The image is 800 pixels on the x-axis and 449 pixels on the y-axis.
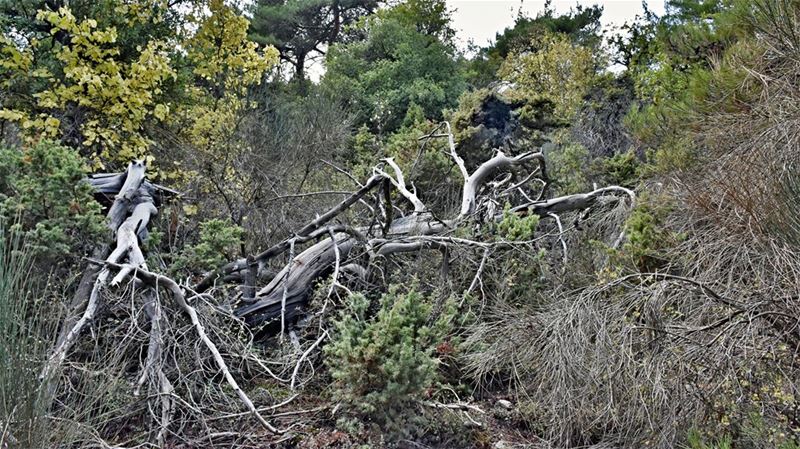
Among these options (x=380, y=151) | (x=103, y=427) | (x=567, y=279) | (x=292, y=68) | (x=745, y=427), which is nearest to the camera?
(x=745, y=427)

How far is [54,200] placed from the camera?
3.53 metres

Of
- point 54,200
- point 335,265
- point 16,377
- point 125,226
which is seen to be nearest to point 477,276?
point 335,265

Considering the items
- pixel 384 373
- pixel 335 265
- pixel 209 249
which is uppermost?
pixel 209 249

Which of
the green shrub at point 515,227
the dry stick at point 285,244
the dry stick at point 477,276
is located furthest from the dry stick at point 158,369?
the green shrub at point 515,227

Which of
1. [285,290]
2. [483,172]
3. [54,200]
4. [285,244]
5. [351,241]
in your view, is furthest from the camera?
[483,172]

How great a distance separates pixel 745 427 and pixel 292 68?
15670mm

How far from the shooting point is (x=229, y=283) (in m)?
4.71

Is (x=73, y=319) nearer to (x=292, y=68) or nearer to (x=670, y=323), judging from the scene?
(x=670, y=323)

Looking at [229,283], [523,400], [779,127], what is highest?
[779,127]

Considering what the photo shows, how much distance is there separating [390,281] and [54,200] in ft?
8.54

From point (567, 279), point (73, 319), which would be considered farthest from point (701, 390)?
point (73, 319)

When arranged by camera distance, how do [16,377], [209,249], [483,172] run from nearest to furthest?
[16,377] < [209,249] < [483,172]

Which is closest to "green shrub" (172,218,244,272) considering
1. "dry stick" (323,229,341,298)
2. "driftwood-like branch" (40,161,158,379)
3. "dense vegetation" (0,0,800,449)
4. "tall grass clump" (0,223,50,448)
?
"dense vegetation" (0,0,800,449)

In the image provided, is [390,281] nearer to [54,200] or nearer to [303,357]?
[303,357]
